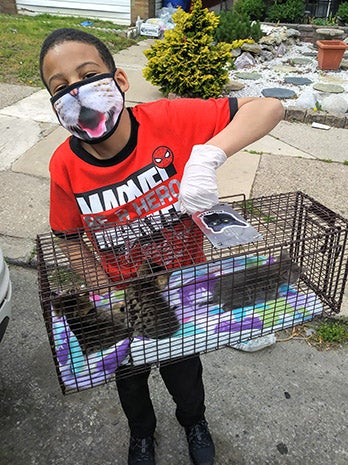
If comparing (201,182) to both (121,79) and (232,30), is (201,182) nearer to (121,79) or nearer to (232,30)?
(121,79)

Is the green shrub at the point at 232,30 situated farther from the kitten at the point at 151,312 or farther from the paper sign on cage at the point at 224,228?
the kitten at the point at 151,312

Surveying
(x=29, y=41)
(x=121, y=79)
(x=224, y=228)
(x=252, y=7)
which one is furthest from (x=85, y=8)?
(x=224, y=228)

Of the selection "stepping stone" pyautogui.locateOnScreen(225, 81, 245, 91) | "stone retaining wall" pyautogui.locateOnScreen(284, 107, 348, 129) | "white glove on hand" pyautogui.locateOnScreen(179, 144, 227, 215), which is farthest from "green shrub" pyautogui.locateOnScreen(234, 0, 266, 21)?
"white glove on hand" pyautogui.locateOnScreen(179, 144, 227, 215)

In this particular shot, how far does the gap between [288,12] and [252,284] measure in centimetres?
1249

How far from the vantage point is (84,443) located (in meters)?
2.14

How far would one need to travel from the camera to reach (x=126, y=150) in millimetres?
1729

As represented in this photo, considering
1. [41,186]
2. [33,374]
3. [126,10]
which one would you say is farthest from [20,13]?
[33,374]

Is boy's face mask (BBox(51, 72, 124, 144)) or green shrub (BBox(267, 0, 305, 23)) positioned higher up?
boy's face mask (BBox(51, 72, 124, 144))

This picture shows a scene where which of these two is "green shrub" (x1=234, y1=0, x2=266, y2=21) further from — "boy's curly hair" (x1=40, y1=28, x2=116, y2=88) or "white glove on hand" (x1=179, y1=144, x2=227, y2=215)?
"white glove on hand" (x1=179, y1=144, x2=227, y2=215)

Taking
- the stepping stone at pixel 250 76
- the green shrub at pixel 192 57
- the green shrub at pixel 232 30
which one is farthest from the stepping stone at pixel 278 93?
the green shrub at pixel 232 30

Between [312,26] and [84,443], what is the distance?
1146 cm

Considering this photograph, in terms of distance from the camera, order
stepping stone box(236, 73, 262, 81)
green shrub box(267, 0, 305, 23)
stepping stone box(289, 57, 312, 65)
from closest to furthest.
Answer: stepping stone box(236, 73, 262, 81) → stepping stone box(289, 57, 312, 65) → green shrub box(267, 0, 305, 23)

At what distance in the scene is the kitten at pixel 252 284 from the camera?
4.84 feet

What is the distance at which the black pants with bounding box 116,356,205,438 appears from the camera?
5.84 ft
